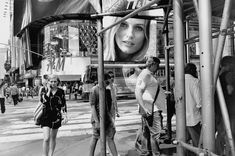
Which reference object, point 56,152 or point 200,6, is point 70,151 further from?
point 200,6

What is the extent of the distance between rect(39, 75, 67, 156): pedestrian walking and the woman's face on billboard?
2889 centimetres

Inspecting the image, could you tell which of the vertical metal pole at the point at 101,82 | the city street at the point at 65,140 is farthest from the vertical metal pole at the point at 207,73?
the city street at the point at 65,140

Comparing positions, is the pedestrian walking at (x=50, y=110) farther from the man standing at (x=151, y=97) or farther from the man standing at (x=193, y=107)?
the man standing at (x=193, y=107)

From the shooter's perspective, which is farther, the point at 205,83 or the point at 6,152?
the point at 6,152

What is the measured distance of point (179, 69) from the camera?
1.99m

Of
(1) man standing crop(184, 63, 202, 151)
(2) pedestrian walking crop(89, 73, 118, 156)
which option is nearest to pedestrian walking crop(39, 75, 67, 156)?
(2) pedestrian walking crop(89, 73, 118, 156)

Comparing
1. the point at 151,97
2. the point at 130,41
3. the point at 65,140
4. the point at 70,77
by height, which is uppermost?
the point at 130,41

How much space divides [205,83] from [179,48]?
16.8 inches

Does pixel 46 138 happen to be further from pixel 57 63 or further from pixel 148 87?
pixel 57 63

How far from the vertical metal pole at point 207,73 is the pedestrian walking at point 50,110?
12.0ft

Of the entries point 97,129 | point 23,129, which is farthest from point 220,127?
point 23,129

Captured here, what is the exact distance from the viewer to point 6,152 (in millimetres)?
6312

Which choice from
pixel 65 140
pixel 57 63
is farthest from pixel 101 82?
pixel 57 63

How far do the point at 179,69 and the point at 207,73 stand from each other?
37 cm
